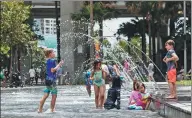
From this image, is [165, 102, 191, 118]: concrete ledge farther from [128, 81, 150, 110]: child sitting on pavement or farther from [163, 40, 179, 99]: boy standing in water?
[128, 81, 150, 110]: child sitting on pavement

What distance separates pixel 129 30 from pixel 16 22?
752 inches

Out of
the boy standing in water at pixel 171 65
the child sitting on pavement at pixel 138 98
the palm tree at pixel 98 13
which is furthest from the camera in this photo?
the palm tree at pixel 98 13

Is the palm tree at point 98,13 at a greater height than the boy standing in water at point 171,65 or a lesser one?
greater

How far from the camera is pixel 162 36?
47.3m

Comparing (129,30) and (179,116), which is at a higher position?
(129,30)

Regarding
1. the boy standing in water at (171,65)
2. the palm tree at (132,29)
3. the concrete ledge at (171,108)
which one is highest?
the palm tree at (132,29)

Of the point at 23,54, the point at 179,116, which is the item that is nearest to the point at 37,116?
the point at 179,116

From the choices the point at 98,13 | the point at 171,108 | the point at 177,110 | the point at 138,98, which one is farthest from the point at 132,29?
the point at 177,110

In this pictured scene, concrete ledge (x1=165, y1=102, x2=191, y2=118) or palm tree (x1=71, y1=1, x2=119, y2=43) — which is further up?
palm tree (x1=71, y1=1, x2=119, y2=43)

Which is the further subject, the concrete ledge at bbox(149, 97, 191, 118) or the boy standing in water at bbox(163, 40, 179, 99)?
the boy standing in water at bbox(163, 40, 179, 99)

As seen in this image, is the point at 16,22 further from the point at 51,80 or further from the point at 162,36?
the point at 51,80

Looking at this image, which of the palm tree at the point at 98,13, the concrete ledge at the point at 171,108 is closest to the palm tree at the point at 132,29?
the palm tree at the point at 98,13

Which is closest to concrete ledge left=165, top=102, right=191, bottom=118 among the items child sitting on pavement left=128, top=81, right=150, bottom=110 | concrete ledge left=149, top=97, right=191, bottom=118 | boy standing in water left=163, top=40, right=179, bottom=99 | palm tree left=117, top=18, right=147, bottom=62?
concrete ledge left=149, top=97, right=191, bottom=118

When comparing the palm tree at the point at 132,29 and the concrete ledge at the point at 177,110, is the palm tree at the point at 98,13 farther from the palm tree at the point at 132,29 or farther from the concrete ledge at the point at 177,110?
the concrete ledge at the point at 177,110
